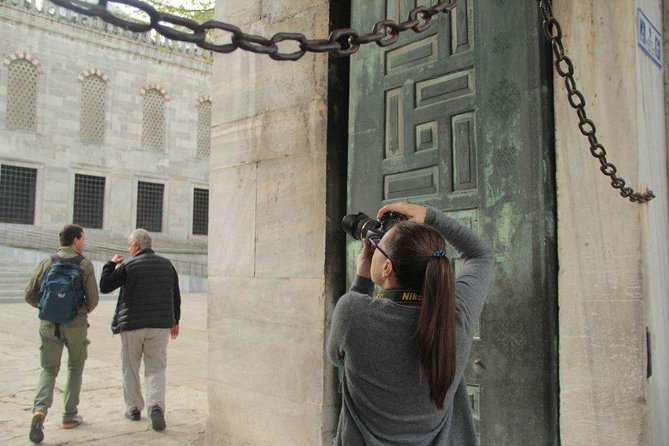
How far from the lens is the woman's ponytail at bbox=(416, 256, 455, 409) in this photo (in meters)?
1.63

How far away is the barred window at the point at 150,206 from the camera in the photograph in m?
30.6

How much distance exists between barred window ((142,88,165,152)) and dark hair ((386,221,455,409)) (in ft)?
103

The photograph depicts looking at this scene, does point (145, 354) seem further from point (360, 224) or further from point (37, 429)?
point (360, 224)

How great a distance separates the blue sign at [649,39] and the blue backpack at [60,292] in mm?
4737

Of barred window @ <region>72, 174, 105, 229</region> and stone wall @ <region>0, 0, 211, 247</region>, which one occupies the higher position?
stone wall @ <region>0, 0, 211, 247</region>

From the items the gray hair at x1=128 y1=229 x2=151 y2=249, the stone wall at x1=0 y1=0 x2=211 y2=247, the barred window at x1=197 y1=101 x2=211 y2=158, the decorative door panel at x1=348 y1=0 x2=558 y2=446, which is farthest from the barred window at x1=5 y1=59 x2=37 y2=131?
the decorative door panel at x1=348 y1=0 x2=558 y2=446

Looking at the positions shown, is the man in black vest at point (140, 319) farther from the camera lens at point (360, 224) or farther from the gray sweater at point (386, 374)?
the gray sweater at point (386, 374)

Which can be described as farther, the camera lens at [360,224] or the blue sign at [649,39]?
the blue sign at [649,39]

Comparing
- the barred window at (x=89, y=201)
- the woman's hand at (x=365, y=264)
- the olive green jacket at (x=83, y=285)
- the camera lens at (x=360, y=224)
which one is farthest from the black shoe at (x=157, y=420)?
the barred window at (x=89, y=201)

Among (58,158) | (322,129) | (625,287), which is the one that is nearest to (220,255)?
(322,129)

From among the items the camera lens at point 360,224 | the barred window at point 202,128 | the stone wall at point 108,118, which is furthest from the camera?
the barred window at point 202,128

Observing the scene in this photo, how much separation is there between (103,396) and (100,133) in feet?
84.4

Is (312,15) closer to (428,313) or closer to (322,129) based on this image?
(322,129)

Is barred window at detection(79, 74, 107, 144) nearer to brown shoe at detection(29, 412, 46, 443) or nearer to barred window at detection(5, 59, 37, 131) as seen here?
barred window at detection(5, 59, 37, 131)
